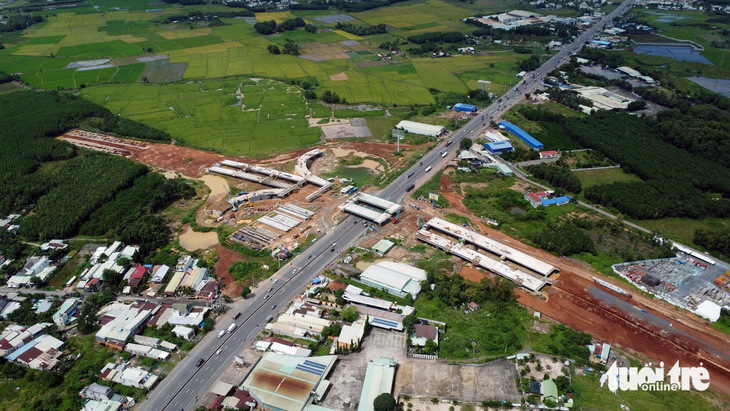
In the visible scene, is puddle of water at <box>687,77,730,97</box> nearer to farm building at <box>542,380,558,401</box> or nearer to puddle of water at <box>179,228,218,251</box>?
farm building at <box>542,380,558,401</box>

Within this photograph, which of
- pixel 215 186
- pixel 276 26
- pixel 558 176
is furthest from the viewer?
pixel 276 26

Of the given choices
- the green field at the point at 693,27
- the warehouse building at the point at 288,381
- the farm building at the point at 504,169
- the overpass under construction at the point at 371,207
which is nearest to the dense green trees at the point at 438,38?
the green field at the point at 693,27

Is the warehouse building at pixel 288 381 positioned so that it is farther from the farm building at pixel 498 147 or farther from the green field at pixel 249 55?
the green field at pixel 249 55

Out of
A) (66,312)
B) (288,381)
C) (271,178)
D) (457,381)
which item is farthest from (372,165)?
(66,312)

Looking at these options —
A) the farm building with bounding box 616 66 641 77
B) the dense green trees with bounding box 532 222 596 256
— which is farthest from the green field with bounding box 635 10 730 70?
the dense green trees with bounding box 532 222 596 256

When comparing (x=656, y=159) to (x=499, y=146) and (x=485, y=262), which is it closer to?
(x=499, y=146)

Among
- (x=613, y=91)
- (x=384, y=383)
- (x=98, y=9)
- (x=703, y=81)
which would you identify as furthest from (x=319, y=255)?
(x=98, y=9)

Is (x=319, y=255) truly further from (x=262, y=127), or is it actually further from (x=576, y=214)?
(x=262, y=127)
